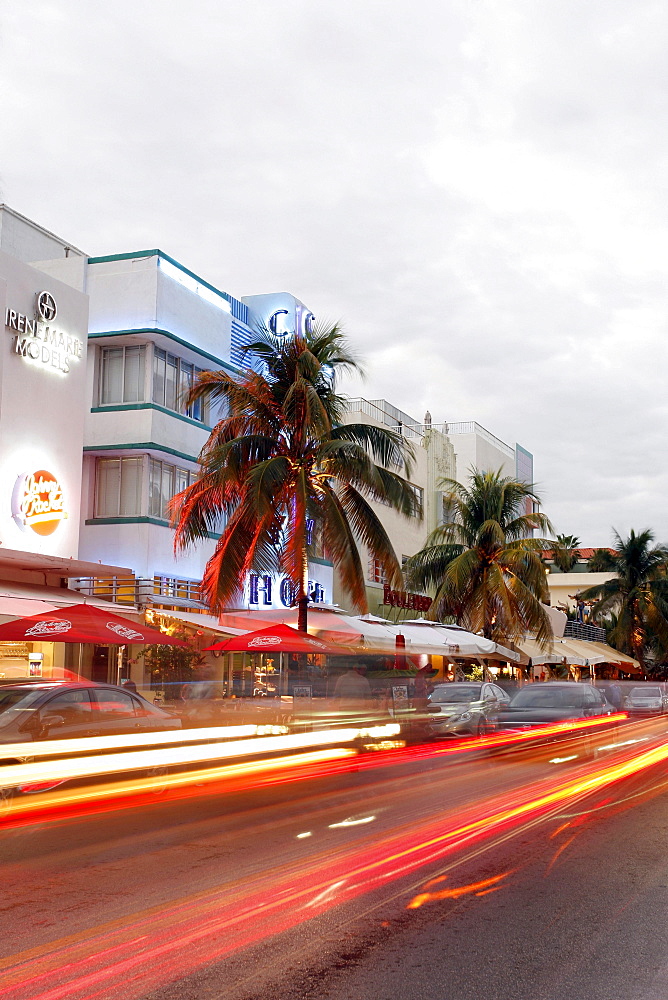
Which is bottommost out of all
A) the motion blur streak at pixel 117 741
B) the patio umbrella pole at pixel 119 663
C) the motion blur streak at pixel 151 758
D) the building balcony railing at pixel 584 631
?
the motion blur streak at pixel 151 758

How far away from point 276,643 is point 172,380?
12414 millimetres

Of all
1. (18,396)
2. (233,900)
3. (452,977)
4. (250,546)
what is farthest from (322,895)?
(18,396)

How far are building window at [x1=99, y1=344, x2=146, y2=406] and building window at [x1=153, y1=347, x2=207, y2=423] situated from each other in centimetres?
42

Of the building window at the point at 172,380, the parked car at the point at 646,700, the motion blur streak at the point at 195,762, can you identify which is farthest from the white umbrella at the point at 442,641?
the building window at the point at 172,380

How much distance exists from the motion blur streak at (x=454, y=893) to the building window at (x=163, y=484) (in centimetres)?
2129

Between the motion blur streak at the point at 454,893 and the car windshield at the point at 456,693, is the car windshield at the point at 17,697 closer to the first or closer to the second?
the motion blur streak at the point at 454,893

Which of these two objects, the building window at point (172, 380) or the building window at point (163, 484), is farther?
the building window at point (172, 380)

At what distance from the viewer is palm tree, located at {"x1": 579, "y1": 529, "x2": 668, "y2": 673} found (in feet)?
192

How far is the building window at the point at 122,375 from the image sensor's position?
93.7ft

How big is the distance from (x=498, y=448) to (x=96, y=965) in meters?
52.7

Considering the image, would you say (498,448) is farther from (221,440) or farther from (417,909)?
(417,909)

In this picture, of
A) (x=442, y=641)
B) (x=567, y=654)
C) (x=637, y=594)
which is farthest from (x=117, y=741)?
(x=637, y=594)

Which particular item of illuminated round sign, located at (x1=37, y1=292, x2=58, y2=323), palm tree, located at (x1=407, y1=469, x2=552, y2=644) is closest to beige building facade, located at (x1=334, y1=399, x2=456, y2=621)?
palm tree, located at (x1=407, y1=469, x2=552, y2=644)

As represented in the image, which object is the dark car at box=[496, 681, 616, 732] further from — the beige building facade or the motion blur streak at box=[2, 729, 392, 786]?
the beige building facade
